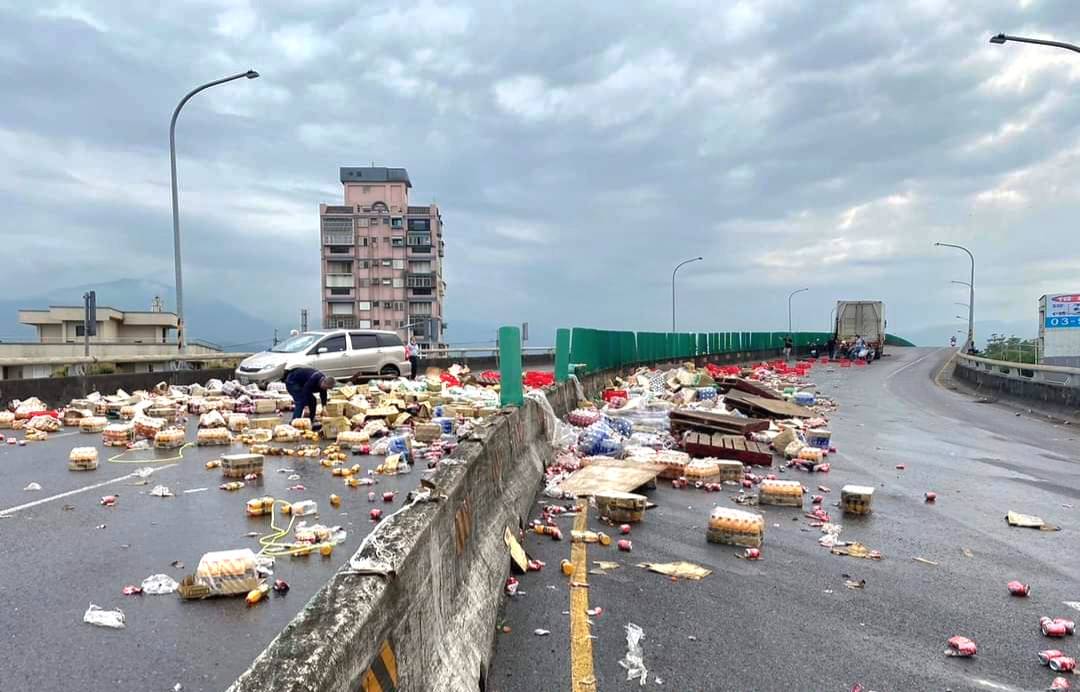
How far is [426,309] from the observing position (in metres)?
110

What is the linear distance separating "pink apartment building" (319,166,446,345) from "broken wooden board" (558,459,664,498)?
9993cm

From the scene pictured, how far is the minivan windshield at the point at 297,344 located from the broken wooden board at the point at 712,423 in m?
12.1

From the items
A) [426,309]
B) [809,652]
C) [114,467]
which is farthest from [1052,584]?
[426,309]

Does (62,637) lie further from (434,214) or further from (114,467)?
(434,214)

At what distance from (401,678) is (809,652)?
263 centimetres

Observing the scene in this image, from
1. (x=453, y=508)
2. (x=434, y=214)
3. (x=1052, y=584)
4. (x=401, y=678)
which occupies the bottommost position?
(x=1052, y=584)

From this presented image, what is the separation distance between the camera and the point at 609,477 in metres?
8.68

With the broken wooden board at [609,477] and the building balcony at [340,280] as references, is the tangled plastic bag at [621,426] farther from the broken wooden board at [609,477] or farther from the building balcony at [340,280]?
the building balcony at [340,280]

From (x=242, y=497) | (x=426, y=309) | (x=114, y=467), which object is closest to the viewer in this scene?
(x=242, y=497)

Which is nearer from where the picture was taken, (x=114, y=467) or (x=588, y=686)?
(x=588, y=686)

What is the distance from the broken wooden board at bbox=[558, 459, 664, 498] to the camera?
8172 mm

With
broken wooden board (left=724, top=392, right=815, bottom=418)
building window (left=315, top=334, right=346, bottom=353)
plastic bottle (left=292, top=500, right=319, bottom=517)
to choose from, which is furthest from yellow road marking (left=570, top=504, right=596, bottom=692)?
building window (left=315, top=334, right=346, bottom=353)

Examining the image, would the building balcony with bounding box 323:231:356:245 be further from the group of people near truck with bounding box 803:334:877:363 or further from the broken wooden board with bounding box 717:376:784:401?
the broken wooden board with bounding box 717:376:784:401

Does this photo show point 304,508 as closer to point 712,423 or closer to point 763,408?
point 712,423
